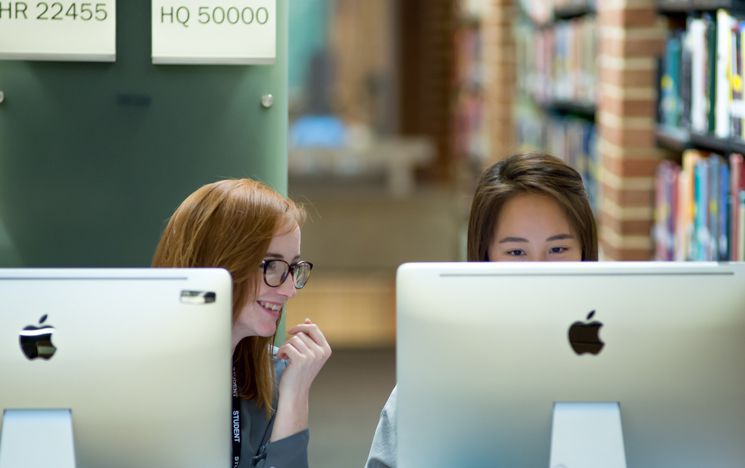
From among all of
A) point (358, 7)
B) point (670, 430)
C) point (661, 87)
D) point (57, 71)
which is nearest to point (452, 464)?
point (670, 430)

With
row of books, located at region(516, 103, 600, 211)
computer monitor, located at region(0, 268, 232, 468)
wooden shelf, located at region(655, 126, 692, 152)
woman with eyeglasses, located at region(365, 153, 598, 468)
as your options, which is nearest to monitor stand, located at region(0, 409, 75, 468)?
computer monitor, located at region(0, 268, 232, 468)

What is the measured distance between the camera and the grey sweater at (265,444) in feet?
6.55

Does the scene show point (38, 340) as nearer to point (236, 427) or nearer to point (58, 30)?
point (236, 427)

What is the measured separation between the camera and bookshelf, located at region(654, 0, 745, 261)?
10.5 feet

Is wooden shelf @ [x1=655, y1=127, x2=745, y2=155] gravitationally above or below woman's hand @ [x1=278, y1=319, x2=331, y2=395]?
above

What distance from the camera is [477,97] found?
845cm

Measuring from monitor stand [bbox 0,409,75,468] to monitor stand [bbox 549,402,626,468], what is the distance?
67 cm

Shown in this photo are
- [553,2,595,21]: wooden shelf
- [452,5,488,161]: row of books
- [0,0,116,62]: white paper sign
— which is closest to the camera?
[0,0,116,62]: white paper sign

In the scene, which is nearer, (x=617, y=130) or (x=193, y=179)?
(x=193, y=179)

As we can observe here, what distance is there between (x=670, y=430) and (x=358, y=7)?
12305 mm

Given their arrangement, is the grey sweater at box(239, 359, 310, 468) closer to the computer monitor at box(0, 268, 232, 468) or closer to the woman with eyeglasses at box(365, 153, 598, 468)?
the computer monitor at box(0, 268, 232, 468)

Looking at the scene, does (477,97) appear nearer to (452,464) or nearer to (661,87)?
(661,87)

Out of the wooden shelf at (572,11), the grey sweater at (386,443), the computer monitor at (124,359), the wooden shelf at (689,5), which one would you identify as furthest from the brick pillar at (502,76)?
the computer monitor at (124,359)

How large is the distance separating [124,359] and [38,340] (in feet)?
0.38
